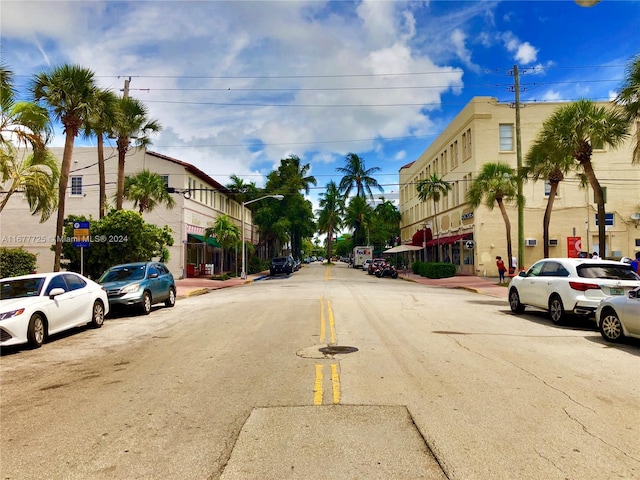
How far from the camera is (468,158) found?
42125mm

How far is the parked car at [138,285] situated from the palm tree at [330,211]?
65.7 metres

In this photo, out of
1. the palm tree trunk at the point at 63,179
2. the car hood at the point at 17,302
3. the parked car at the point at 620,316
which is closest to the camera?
the parked car at the point at 620,316

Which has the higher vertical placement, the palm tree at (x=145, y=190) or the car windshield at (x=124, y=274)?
the palm tree at (x=145, y=190)

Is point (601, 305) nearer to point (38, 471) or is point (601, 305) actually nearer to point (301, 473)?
point (301, 473)

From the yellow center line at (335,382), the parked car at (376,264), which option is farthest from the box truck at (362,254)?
the yellow center line at (335,382)

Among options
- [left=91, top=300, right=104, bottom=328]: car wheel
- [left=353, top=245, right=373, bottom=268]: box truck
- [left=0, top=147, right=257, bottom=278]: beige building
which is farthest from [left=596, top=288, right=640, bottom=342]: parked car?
[left=353, top=245, right=373, bottom=268]: box truck

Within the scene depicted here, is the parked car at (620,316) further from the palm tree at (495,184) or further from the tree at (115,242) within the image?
the palm tree at (495,184)

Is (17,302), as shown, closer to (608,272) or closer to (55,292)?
(55,292)

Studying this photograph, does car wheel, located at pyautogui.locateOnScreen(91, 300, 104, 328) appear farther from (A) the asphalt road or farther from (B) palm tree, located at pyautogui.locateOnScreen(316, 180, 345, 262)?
(B) palm tree, located at pyautogui.locateOnScreen(316, 180, 345, 262)

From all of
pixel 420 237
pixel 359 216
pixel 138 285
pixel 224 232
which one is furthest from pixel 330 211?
pixel 138 285

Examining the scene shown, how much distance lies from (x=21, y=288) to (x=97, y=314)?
218 cm

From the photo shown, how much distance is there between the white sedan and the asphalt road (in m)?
0.37

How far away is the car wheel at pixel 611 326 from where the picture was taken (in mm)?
9820

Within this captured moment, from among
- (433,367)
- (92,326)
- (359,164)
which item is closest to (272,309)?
(92,326)
